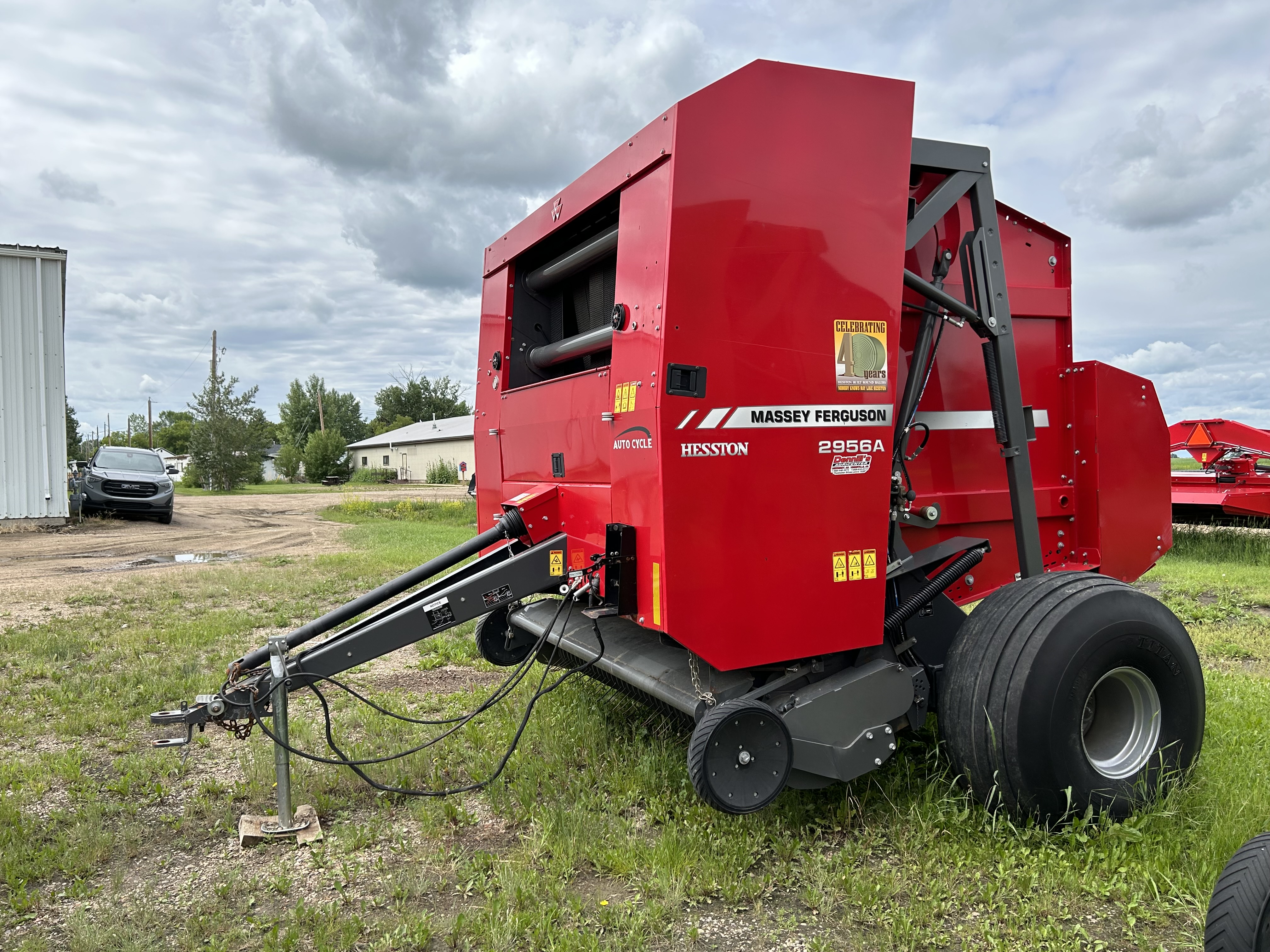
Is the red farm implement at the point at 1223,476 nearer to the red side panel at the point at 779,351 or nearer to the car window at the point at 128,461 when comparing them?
the red side panel at the point at 779,351

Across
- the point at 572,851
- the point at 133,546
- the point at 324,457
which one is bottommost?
the point at 572,851

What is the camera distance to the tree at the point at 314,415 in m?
75.3

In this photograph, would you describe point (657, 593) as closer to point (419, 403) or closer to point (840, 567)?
point (840, 567)

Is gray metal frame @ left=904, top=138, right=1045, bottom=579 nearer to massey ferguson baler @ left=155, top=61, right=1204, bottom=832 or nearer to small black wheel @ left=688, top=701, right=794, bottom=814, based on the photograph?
massey ferguson baler @ left=155, top=61, right=1204, bottom=832

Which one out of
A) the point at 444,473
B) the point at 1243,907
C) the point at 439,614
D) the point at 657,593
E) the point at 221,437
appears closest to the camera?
the point at 1243,907

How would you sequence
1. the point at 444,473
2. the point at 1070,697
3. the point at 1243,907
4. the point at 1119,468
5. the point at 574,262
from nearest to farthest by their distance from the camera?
the point at 1243,907, the point at 1070,697, the point at 574,262, the point at 1119,468, the point at 444,473

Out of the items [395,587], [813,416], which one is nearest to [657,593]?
[813,416]

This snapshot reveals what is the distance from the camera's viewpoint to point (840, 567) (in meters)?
3.27

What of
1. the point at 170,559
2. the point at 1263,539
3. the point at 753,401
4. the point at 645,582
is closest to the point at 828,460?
the point at 753,401

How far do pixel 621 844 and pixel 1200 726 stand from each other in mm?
2434

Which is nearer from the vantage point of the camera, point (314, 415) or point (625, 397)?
point (625, 397)

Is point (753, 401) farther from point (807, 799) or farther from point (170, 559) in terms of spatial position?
point (170, 559)

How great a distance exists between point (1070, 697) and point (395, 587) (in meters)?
2.86

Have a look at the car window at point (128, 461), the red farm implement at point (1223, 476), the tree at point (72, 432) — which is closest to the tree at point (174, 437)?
the tree at point (72, 432)
